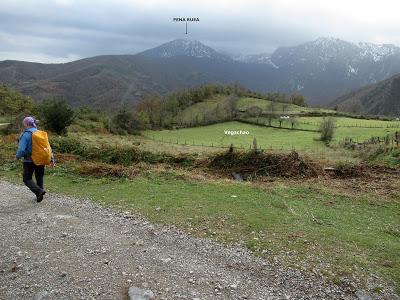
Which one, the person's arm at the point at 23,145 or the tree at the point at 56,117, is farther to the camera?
the tree at the point at 56,117

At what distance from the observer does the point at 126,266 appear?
9984mm

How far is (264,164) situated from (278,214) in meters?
9.21

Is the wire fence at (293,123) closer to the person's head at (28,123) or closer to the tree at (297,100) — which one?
the tree at (297,100)

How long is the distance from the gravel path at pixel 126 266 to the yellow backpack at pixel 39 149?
2314 mm

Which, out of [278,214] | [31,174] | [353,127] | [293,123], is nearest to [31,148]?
[31,174]

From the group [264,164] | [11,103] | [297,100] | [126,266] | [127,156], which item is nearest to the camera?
[126,266]

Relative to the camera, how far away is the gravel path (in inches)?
355

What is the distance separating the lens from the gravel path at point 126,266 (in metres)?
9.02

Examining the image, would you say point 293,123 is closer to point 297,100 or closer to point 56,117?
point 56,117

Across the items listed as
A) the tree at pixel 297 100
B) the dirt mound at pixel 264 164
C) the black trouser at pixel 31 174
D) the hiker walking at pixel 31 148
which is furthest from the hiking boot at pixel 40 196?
the tree at pixel 297 100

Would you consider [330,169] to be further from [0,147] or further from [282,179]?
[0,147]

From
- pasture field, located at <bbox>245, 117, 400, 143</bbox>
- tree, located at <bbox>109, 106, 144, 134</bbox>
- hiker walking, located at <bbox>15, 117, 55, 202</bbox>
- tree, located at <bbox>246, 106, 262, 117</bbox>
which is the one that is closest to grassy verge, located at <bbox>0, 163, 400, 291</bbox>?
hiker walking, located at <bbox>15, 117, 55, 202</bbox>

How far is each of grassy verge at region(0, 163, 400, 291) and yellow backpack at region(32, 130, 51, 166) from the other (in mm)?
2749

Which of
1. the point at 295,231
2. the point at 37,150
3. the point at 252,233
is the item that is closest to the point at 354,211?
the point at 295,231
